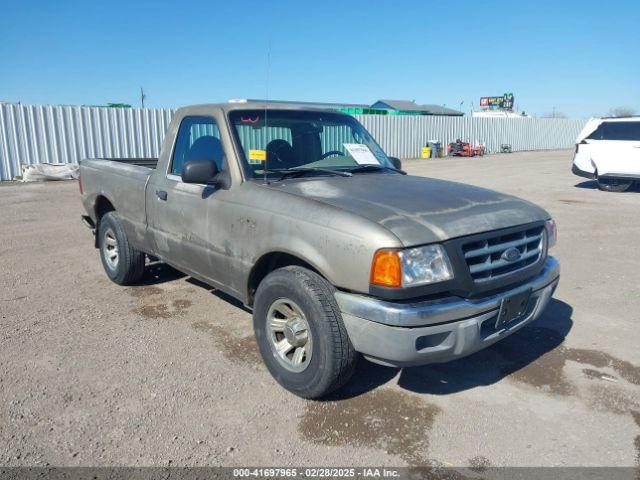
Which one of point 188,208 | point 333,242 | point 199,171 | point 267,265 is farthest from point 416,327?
point 188,208

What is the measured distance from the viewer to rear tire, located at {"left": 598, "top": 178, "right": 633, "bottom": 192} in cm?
1347

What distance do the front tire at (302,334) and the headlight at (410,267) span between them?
0.39 m

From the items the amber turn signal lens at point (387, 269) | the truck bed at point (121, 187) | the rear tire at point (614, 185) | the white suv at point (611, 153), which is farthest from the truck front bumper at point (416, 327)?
the rear tire at point (614, 185)

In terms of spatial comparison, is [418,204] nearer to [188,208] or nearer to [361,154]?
[361,154]

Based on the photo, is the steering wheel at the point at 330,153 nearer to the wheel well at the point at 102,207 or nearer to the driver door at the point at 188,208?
the driver door at the point at 188,208

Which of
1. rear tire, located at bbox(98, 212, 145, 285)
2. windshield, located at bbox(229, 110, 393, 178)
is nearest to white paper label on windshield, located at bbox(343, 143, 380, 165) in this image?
windshield, located at bbox(229, 110, 393, 178)

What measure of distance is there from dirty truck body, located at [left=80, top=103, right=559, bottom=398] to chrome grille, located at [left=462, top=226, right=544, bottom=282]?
11 mm

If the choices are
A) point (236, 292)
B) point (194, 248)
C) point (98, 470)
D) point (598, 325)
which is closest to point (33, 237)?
point (194, 248)

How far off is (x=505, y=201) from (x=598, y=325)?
1.90m

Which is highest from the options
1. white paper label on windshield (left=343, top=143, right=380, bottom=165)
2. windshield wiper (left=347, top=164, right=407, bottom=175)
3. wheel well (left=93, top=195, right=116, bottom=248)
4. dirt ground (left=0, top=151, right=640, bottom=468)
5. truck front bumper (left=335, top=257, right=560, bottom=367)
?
white paper label on windshield (left=343, top=143, right=380, bottom=165)

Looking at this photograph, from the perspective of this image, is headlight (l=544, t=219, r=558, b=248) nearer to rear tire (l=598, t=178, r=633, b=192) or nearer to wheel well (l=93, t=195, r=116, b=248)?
wheel well (l=93, t=195, r=116, b=248)

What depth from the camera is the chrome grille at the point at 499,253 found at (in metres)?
2.94

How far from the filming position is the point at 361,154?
14.4ft

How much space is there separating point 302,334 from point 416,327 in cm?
80
